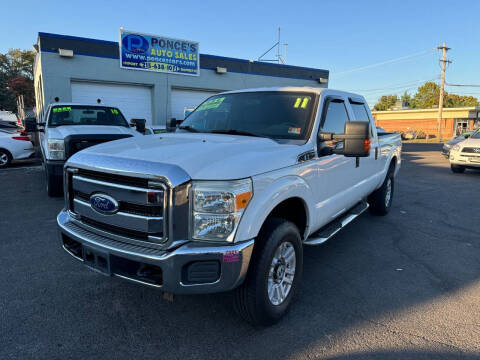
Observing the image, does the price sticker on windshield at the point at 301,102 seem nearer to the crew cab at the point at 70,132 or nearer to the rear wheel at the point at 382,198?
the rear wheel at the point at 382,198

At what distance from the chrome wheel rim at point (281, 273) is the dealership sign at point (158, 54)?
589 inches

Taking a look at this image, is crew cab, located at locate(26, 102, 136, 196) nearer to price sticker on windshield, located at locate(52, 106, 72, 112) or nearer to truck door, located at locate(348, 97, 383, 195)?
price sticker on windshield, located at locate(52, 106, 72, 112)

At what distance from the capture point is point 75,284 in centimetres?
347

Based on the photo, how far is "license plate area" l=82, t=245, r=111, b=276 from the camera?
247cm

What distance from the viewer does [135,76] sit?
16.0 m

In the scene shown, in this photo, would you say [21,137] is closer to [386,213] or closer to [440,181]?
[386,213]

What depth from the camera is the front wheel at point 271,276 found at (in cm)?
249

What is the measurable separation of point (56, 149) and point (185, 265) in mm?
5198

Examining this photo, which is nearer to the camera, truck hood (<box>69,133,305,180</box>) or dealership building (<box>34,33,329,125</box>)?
truck hood (<box>69,133,305,180</box>)

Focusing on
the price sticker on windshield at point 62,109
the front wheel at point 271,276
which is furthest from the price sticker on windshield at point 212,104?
the price sticker on windshield at point 62,109

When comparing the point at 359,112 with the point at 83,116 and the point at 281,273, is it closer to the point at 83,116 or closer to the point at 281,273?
the point at 281,273

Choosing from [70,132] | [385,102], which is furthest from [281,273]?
[385,102]

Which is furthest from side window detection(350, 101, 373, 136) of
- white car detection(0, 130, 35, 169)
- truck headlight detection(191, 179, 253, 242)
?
white car detection(0, 130, 35, 169)

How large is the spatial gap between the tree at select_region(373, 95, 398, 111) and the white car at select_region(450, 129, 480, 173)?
91281 millimetres
